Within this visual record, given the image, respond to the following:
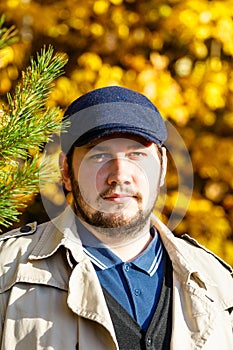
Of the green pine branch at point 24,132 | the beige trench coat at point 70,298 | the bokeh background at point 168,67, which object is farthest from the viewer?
the bokeh background at point 168,67

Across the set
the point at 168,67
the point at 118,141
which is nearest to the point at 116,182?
the point at 118,141

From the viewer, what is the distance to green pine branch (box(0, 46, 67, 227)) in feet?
3.73

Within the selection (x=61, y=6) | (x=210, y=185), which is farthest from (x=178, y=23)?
(x=210, y=185)

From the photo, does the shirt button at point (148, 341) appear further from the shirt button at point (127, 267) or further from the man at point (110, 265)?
the shirt button at point (127, 267)

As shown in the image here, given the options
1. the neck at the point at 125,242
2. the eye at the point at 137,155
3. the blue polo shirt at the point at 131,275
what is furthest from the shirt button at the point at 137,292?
the eye at the point at 137,155

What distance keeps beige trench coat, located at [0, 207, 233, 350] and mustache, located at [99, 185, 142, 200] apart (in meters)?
0.15

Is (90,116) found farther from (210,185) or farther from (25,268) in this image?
(210,185)

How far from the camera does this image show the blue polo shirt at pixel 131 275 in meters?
1.73

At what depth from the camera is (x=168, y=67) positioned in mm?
3781

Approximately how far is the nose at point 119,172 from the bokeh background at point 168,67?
1512mm

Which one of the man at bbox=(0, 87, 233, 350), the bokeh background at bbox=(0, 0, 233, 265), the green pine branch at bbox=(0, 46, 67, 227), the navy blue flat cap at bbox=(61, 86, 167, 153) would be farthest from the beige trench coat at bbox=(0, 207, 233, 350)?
the bokeh background at bbox=(0, 0, 233, 265)

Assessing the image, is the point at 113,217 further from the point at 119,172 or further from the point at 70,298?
the point at 70,298

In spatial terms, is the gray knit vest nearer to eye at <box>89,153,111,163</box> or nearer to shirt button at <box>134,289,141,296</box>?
shirt button at <box>134,289,141,296</box>

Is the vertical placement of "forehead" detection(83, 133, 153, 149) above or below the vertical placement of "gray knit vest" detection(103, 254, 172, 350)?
above
